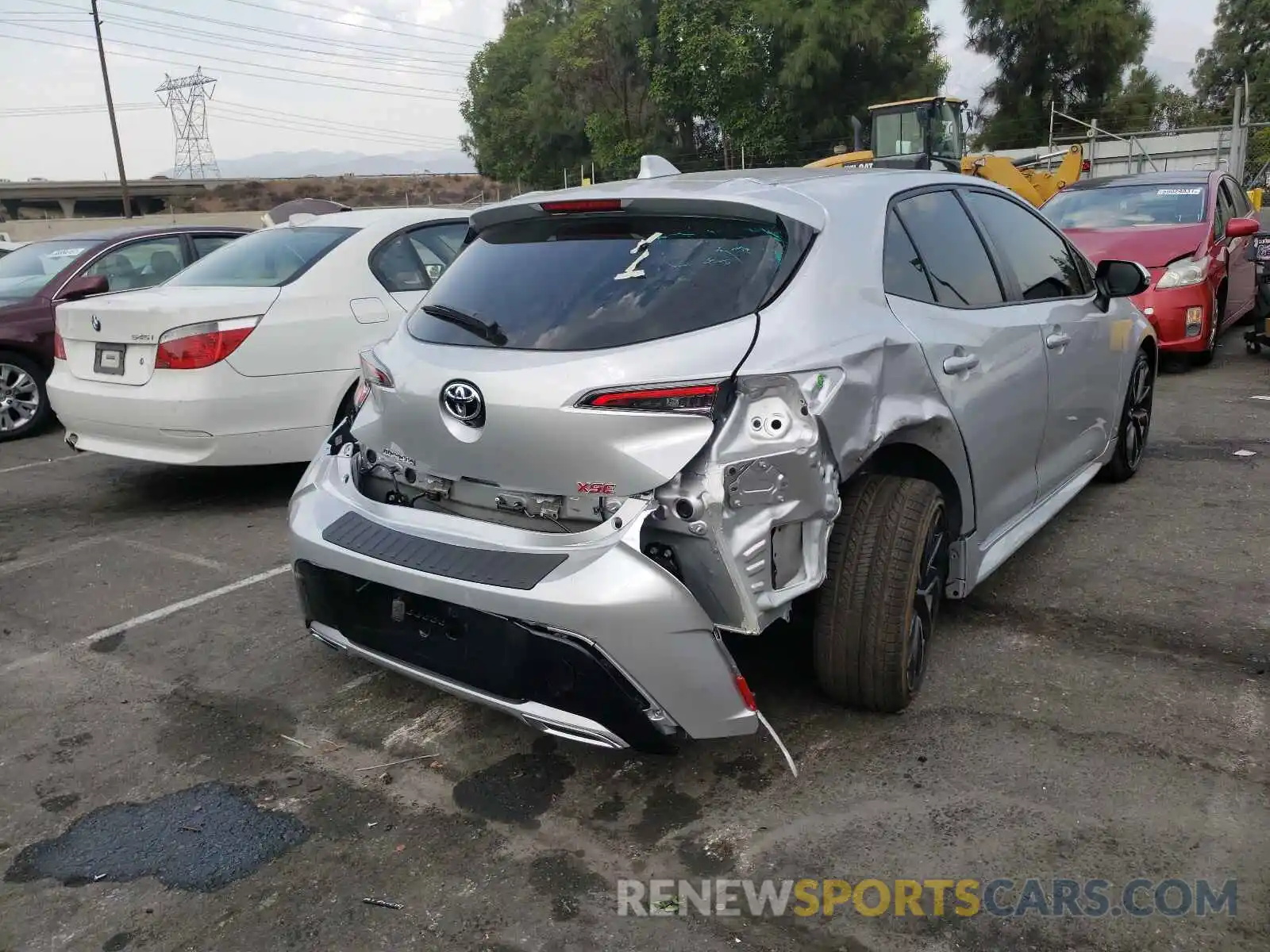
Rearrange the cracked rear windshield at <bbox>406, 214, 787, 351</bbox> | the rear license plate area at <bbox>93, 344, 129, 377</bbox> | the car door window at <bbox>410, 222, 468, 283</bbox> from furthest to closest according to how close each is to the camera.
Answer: the car door window at <bbox>410, 222, 468, 283</bbox> → the rear license plate area at <bbox>93, 344, 129, 377</bbox> → the cracked rear windshield at <bbox>406, 214, 787, 351</bbox>

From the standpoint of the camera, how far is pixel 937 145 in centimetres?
1842

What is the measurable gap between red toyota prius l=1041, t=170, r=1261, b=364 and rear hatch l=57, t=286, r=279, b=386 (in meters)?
6.05

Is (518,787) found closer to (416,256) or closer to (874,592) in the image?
(874,592)

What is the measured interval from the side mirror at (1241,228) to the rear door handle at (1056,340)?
17.9ft

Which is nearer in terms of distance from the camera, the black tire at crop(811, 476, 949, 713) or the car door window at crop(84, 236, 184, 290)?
the black tire at crop(811, 476, 949, 713)

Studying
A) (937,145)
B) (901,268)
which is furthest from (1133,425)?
(937,145)

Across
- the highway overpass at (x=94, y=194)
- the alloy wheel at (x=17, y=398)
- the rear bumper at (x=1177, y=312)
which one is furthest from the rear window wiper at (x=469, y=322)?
the highway overpass at (x=94, y=194)

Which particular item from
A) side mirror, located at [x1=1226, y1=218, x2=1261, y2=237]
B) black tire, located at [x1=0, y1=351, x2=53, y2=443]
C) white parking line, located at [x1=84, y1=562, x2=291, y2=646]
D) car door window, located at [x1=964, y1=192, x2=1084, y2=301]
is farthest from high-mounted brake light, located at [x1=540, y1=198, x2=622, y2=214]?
side mirror, located at [x1=1226, y1=218, x2=1261, y2=237]

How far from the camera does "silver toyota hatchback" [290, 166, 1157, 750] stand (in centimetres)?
260

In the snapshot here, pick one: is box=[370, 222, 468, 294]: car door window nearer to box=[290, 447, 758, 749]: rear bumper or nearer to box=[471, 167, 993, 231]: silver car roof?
box=[471, 167, 993, 231]: silver car roof

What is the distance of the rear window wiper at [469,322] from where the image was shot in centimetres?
300

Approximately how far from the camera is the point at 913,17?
4619 cm

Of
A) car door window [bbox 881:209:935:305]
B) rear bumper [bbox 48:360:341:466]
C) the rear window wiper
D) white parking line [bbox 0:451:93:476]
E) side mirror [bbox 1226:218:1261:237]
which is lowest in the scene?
white parking line [bbox 0:451:93:476]

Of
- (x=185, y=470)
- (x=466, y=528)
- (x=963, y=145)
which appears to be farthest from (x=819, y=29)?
(x=466, y=528)
